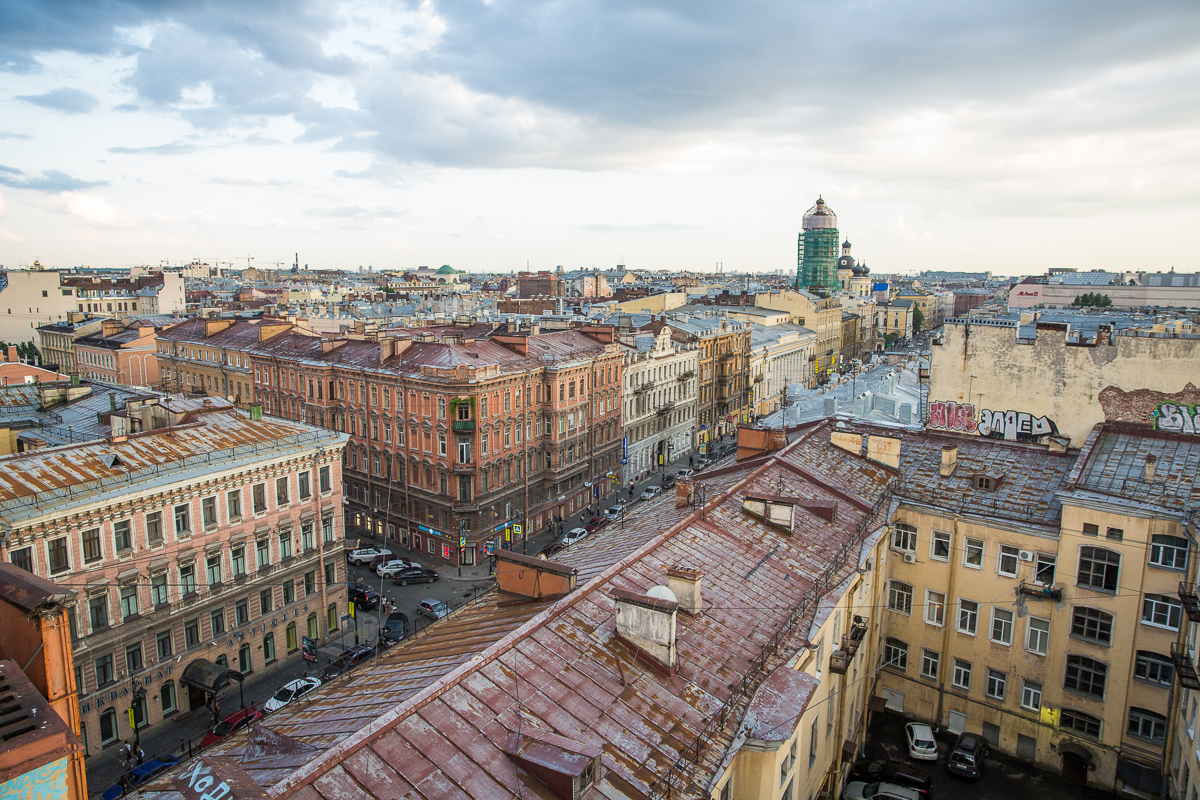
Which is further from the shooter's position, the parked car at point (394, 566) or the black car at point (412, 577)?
the parked car at point (394, 566)

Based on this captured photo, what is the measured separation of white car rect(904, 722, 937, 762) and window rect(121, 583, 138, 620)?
107 ft

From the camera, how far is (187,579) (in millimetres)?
32938

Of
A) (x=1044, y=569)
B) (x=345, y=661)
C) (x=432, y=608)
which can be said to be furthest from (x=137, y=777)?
(x=1044, y=569)

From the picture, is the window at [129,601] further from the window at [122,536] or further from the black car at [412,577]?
the black car at [412,577]


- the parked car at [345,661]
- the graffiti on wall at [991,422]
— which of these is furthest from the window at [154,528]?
the graffiti on wall at [991,422]

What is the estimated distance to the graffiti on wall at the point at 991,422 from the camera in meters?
36.3

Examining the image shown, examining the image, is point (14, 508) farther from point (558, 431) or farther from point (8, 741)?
point (558, 431)

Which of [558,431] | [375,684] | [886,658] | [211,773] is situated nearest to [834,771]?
[886,658]

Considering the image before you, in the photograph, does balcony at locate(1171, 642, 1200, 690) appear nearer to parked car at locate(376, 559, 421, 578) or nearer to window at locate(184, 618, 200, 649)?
window at locate(184, 618, 200, 649)

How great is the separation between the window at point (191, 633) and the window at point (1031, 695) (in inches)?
1410

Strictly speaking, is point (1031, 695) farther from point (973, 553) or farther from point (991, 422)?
point (991, 422)

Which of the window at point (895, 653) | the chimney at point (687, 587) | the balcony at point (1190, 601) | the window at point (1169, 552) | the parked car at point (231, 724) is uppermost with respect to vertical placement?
the chimney at point (687, 587)

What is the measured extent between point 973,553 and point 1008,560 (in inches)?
49.9

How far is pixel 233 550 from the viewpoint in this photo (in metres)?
34.7
